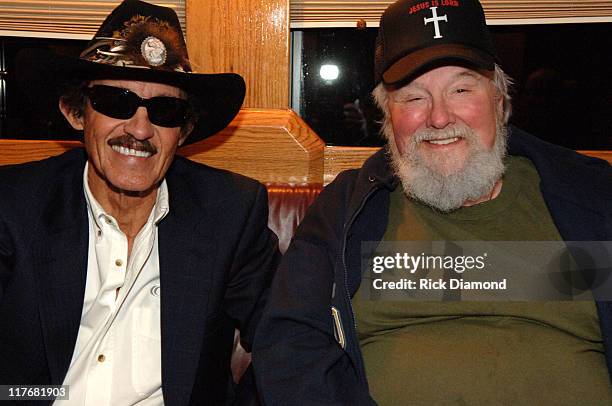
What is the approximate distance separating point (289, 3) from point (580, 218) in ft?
4.78

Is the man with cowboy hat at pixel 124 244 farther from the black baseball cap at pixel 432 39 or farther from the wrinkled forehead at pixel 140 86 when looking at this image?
the black baseball cap at pixel 432 39

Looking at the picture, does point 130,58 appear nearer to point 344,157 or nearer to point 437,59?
point 437,59

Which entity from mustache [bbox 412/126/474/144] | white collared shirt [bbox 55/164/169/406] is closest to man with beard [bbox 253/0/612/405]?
mustache [bbox 412/126/474/144]

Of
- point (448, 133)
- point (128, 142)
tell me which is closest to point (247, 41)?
point (128, 142)

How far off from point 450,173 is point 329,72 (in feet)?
3.89

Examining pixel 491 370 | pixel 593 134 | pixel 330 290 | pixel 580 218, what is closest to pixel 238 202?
pixel 330 290

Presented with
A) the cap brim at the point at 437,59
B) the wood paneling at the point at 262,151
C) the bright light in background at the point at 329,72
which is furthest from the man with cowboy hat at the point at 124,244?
the bright light in background at the point at 329,72

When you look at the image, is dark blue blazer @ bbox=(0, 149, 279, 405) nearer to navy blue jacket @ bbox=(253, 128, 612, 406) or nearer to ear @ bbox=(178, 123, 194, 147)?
ear @ bbox=(178, 123, 194, 147)

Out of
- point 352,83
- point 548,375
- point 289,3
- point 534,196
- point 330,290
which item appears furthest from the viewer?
point 352,83

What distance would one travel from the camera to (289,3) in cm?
258

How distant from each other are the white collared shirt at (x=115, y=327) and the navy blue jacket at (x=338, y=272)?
0.36 m

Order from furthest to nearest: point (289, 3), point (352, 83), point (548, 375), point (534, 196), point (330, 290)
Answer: point (352, 83), point (289, 3), point (534, 196), point (330, 290), point (548, 375)

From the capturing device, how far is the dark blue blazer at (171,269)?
173 cm

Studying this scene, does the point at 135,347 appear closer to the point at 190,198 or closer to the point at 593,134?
the point at 190,198
